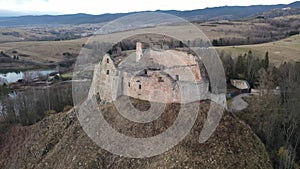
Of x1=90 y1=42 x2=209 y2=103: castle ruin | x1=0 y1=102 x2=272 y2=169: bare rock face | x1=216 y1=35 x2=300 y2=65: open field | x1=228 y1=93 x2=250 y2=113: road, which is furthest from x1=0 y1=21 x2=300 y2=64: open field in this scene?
x1=0 y1=102 x2=272 y2=169: bare rock face

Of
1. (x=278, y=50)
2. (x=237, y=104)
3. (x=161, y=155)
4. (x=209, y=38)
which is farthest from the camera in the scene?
(x=209, y=38)

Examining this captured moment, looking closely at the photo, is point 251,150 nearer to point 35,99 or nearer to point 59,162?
point 59,162

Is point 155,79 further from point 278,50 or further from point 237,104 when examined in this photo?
point 278,50

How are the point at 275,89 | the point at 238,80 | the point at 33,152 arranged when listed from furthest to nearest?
the point at 238,80 → the point at 275,89 → the point at 33,152

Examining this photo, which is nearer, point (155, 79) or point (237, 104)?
point (155, 79)

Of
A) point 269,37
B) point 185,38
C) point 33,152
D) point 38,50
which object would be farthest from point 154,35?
point 33,152

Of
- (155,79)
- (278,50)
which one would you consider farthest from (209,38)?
(155,79)

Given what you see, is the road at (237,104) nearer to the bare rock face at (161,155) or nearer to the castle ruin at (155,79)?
the castle ruin at (155,79)

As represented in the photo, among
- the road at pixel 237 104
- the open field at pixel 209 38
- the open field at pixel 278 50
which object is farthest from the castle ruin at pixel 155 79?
the open field at pixel 209 38

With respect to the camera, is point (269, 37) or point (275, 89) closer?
point (275, 89)
